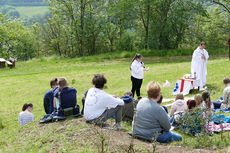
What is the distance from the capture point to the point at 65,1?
3809 cm

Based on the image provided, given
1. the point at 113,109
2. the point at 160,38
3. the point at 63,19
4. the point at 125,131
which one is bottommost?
the point at 125,131

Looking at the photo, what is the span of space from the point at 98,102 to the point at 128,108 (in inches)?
50.8

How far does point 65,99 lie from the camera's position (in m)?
7.73

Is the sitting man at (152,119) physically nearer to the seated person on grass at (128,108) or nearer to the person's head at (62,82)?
the seated person on grass at (128,108)

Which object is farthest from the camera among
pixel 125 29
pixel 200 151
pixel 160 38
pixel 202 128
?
pixel 125 29

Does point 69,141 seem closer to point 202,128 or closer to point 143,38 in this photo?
point 202,128

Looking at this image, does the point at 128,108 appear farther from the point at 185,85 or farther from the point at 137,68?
the point at 185,85

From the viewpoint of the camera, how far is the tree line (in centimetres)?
3342

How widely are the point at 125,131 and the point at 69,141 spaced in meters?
1.46

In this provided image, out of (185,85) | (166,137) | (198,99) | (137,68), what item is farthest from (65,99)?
(185,85)

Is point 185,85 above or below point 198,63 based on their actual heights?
below

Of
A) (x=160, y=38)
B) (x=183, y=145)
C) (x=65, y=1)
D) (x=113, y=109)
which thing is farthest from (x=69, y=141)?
(x=65, y=1)

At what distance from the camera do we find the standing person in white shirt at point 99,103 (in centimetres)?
655

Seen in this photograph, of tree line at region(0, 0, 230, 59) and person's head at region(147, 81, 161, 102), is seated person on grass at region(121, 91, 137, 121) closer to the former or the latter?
person's head at region(147, 81, 161, 102)
